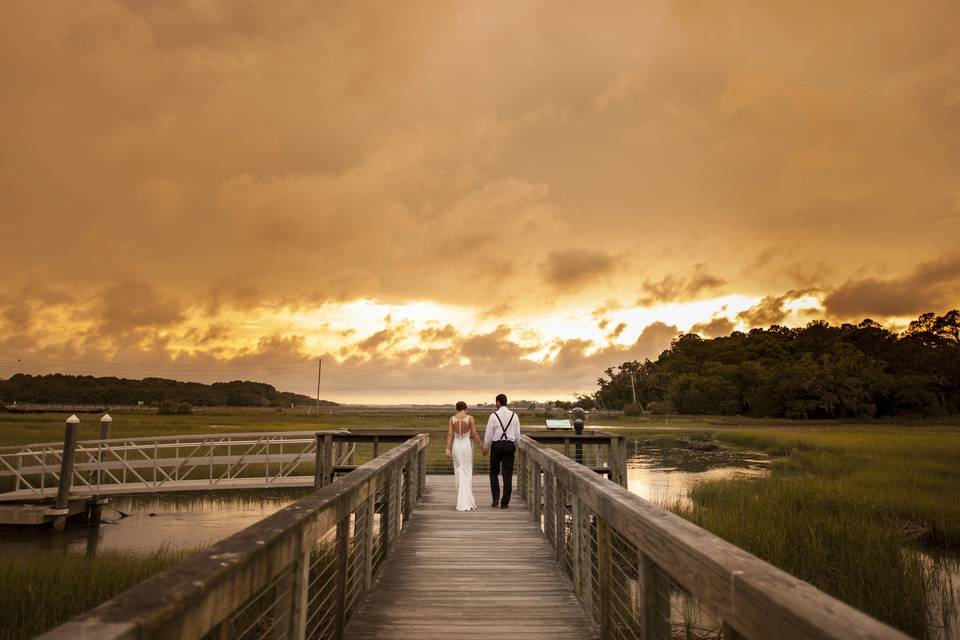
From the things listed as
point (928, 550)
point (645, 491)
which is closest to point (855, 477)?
point (645, 491)

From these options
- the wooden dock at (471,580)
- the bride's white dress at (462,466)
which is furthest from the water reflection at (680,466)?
the wooden dock at (471,580)

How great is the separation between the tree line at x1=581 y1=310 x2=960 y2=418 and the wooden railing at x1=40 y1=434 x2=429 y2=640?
69.7 m

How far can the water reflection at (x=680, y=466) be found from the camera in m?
19.2

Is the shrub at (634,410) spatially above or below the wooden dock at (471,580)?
above

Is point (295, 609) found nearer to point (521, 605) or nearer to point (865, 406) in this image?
point (521, 605)

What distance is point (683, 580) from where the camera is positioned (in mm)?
2566

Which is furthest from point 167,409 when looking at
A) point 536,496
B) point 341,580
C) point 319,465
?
point 341,580

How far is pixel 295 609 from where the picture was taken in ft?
10.4

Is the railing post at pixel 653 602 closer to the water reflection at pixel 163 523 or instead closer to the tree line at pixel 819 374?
the water reflection at pixel 163 523

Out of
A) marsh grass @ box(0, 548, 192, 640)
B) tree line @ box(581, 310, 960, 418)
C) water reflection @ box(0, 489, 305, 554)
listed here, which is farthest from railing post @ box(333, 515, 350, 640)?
tree line @ box(581, 310, 960, 418)

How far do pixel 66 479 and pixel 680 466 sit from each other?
2236 cm

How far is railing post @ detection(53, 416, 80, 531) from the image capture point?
16.5 metres

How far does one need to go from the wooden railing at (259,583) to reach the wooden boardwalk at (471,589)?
→ 0.97 feet

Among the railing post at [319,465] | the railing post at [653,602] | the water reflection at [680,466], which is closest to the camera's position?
the railing post at [653,602]
